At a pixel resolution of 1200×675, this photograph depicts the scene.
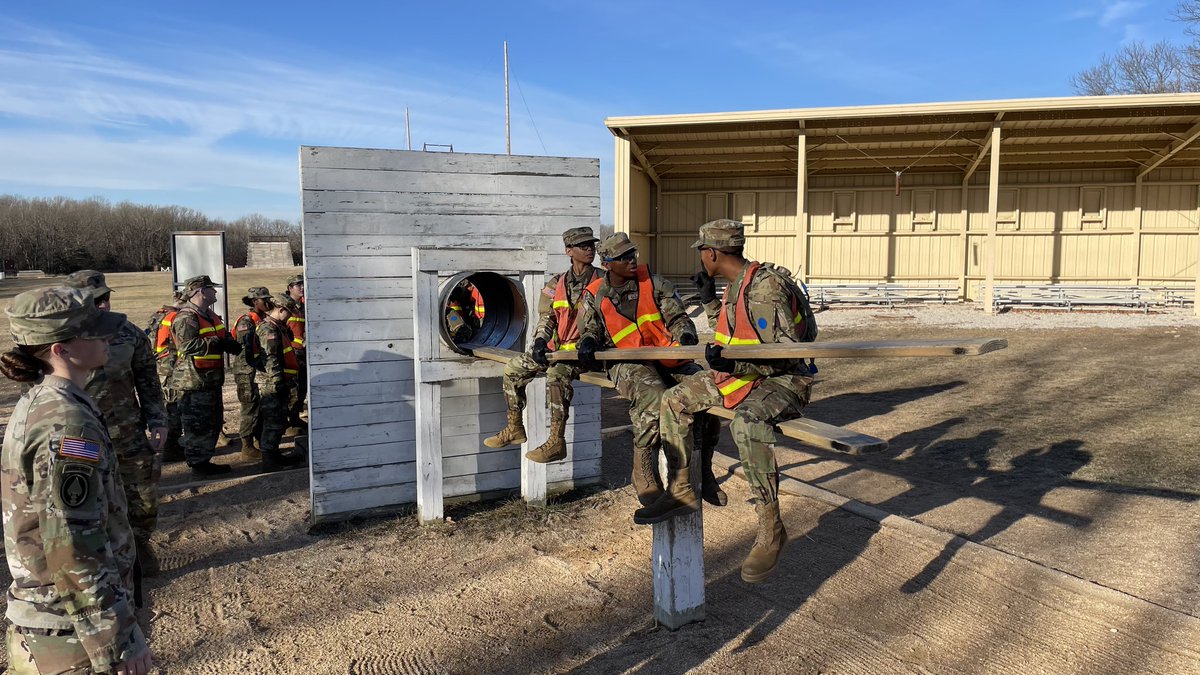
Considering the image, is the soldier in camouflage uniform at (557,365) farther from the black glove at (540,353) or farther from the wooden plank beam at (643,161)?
the wooden plank beam at (643,161)

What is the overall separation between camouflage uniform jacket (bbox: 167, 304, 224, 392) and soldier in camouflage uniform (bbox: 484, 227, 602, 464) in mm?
3503

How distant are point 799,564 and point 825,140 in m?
17.8

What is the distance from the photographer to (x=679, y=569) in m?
4.57

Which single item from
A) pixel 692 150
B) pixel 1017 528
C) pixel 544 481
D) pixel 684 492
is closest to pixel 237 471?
pixel 544 481

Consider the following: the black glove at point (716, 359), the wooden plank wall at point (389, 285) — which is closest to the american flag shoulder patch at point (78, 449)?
the black glove at point (716, 359)

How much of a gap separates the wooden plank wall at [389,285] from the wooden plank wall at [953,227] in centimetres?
1771

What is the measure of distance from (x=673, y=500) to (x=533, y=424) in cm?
257

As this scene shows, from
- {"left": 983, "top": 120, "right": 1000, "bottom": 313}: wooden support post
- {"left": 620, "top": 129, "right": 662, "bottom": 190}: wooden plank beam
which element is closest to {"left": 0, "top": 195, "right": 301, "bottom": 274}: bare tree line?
{"left": 620, "top": 129, "right": 662, "bottom": 190}: wooden plank beam

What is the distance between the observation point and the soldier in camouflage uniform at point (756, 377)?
391 centimetres

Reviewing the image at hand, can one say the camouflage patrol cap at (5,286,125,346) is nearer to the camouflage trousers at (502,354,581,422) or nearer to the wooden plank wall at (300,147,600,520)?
the camouflage trousers at (502,354,581,422)

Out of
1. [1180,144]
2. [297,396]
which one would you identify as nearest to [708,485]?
[297,396]

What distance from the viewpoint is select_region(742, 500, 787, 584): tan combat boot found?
12.7ft

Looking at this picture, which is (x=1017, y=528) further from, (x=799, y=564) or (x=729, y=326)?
(x=729, y=326)

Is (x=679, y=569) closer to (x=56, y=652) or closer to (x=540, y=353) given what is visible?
(x=540, y=353)
